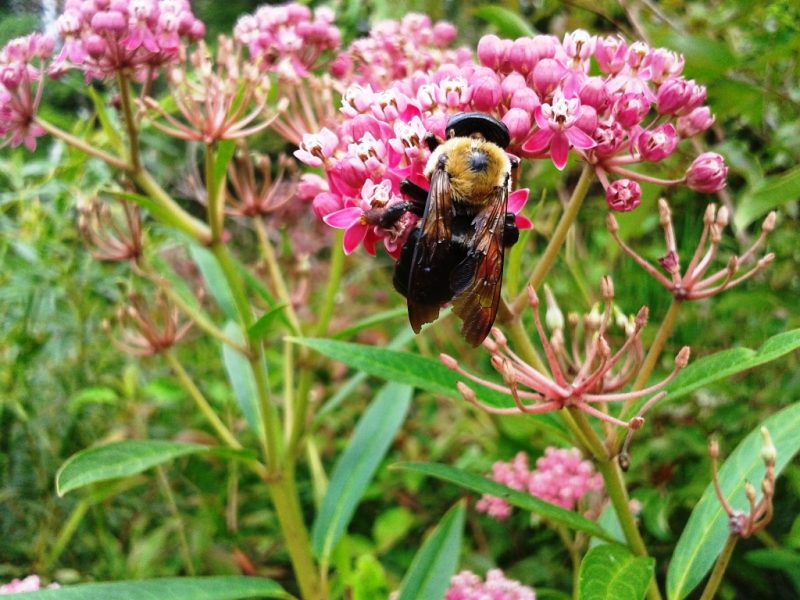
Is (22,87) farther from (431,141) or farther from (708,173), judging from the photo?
(708,173)

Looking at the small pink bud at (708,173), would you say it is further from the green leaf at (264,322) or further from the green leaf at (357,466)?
the green leaf at (357,466)

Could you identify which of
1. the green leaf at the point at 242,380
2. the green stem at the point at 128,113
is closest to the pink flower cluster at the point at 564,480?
the green leaf at the point at 242,380

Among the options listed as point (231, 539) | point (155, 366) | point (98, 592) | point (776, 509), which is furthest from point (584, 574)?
point (155, 366)

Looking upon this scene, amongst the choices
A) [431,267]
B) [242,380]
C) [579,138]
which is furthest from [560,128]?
[242,380]

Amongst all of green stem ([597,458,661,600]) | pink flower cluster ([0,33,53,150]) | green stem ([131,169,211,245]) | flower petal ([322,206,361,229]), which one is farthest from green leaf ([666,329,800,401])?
pink flower cluster ([0,33,53,150])

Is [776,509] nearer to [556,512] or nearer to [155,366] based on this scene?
[556,512]

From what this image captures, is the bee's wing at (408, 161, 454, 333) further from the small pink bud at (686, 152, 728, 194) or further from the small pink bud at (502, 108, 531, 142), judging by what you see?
the small pink bud at (686, 152, 728, 194)

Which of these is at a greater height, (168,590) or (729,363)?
(729,363)
